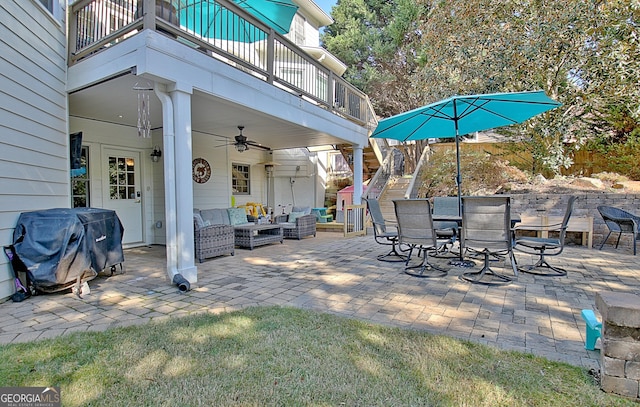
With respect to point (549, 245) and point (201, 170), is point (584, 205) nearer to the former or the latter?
point (549, 245)

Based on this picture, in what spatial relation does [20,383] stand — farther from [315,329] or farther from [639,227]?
[639,227]

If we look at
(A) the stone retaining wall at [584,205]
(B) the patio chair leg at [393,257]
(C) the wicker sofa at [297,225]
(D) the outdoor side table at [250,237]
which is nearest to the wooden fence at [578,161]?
(A) the stone retaining wall at [584,205]

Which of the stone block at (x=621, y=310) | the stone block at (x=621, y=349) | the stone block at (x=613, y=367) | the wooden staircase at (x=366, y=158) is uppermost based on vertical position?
the wooden staircase at (x=366, y=158)

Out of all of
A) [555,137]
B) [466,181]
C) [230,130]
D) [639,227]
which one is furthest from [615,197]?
[230,130]

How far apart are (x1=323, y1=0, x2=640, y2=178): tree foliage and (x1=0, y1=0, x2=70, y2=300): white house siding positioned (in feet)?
27.5

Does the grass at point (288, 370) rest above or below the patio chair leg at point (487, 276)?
below

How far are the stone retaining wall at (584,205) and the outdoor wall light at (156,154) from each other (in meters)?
8.36

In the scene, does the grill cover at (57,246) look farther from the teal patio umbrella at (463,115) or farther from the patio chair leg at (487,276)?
the patio chair leg at (487,276)

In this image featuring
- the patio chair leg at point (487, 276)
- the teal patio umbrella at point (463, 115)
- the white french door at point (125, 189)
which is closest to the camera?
the patio chair leg at point (487, 276)

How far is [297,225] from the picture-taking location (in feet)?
27.1

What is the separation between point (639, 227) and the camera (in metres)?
5.97

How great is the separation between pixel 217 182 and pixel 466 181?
743cm

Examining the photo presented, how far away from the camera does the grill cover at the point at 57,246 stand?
3619mm

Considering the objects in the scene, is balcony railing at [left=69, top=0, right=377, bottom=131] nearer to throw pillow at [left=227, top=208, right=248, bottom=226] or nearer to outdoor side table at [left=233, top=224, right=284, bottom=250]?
outdoor side table at [left=233, top=224, right=284, bottom=250]
